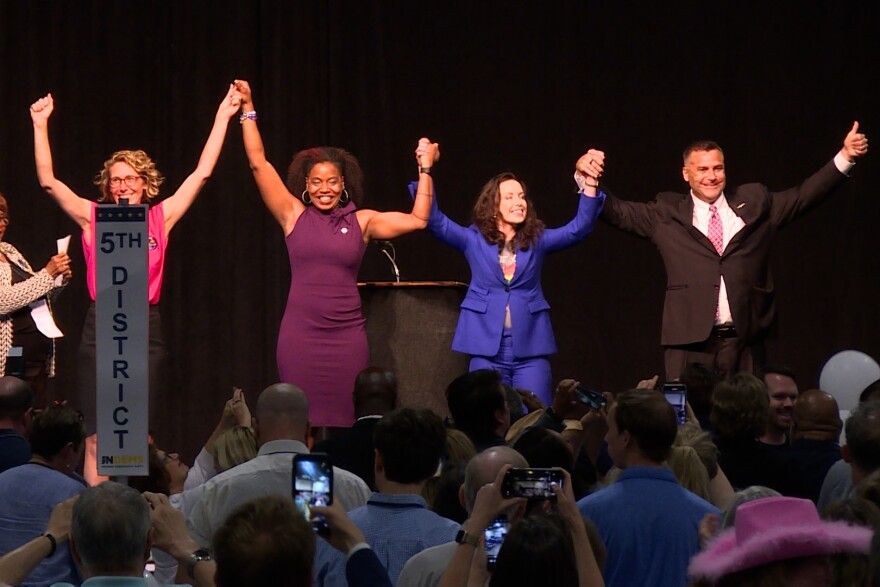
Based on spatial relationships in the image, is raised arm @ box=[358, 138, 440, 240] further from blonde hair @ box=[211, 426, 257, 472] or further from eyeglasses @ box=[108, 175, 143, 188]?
blonde hair @ box=[211, 426, 257, 472]

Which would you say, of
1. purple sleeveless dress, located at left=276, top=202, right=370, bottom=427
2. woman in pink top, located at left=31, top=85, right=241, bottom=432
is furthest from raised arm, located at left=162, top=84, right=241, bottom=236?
purple sleeveless dress, located at left=276, top=202, right=370, bottom=427

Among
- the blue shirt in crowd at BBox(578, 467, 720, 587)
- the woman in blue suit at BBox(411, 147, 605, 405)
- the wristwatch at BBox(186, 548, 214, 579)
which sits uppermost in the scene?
the woman in blue suit at BBox(411, 147, 605, 405)

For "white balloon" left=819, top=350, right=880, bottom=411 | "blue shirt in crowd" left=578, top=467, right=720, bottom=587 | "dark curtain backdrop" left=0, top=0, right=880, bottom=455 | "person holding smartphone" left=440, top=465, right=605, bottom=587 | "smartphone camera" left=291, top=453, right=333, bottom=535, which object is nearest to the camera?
"person holding smartphone" left=440, top=465, right=605, bottom=587

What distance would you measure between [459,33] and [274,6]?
3.71 ft

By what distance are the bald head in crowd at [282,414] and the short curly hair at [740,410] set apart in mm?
1187

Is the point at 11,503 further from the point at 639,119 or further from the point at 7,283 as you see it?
the point at 639,119

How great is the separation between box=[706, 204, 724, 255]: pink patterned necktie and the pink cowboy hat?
510 centimetres

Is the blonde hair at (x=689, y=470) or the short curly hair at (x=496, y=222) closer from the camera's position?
the blonde hair at (x=689, y=470)

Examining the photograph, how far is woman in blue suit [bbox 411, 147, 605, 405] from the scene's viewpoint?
6980mm

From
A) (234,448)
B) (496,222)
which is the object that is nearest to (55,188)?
(496,222)

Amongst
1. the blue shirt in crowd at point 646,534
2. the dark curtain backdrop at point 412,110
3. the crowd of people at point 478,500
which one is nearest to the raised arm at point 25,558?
the crowd of people at point 478,500

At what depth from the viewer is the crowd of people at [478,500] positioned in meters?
2.19

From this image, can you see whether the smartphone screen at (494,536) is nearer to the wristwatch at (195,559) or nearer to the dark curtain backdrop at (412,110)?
the wristwatch at (195,559)

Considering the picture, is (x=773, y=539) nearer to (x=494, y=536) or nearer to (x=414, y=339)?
(x=494, y=536)
